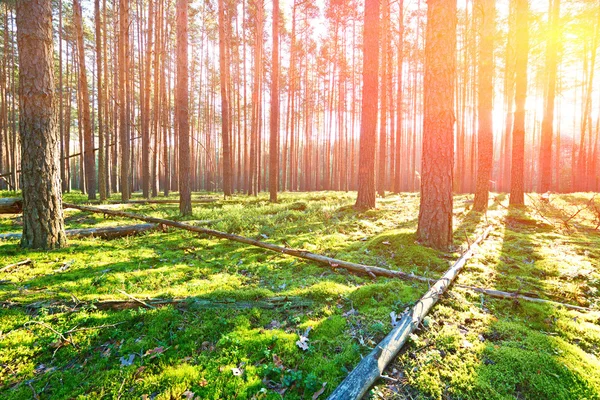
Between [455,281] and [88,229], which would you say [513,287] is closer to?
[455,281]

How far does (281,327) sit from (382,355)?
1169 mm

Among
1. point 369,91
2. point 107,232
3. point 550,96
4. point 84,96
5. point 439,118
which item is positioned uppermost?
point 550,96

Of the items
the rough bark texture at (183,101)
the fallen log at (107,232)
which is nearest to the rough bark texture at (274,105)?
the rough bark texture at (183,101)

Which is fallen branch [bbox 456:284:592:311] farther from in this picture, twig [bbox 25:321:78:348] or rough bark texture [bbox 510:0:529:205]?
rough bark texture [bbox 510:0:529:205]

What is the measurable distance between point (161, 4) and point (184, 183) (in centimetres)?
1718

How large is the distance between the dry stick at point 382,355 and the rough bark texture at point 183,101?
8.37m

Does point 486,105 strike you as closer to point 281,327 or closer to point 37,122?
point 281,327

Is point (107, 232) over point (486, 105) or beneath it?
beneath

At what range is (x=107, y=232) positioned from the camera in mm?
6594

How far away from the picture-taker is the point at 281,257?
5.38 meters

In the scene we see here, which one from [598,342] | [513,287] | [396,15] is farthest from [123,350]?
[396,15]

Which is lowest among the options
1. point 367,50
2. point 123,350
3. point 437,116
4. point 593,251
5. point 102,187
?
point 123,350

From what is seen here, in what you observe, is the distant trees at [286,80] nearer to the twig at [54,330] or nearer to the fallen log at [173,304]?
the fallen log at [173,304]

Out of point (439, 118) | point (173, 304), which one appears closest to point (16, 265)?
point (173, 304)
